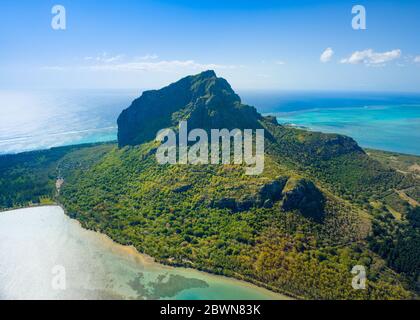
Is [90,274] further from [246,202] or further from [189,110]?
[189,110]

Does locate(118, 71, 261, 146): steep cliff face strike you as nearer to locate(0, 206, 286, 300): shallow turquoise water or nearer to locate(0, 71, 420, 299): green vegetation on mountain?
locate(0, 71, 420, 299): green vegetation on mountain

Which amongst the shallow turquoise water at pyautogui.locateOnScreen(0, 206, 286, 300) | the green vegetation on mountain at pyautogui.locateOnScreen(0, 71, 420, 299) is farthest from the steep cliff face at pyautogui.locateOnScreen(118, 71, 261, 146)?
the shallow turquoise water at pyautogui.locateOnScreen(0, 206, 286, 300)

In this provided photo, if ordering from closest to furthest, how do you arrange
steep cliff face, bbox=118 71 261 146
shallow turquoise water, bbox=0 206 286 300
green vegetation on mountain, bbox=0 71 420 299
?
shallow turquoise water, bbox=0 206 286 300 < green vegetation on mountain, bbox=0 71 420 299 < steep cliff face, bbox=118 71 261 146

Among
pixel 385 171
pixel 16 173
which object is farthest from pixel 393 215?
pixel 16 173

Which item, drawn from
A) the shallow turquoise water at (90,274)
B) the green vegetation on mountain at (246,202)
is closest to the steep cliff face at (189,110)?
the green vegetation on mountain at (246,202)

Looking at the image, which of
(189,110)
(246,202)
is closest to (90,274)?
(246,202)

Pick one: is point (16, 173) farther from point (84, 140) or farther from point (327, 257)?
point (327, 257)

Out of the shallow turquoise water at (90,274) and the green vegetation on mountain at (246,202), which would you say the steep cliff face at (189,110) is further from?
the shallow turquoise water at (90,274)
